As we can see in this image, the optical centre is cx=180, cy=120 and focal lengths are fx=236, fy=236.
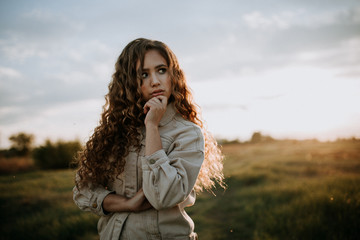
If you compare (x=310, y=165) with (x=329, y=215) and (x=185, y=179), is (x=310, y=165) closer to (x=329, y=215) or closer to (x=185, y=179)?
(x=329, y=215)

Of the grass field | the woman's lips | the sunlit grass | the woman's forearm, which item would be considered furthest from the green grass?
the woman's lips

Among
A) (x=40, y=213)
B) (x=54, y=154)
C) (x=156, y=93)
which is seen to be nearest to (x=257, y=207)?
(x=156, y=93)

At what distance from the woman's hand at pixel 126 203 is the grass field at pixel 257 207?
320 cm

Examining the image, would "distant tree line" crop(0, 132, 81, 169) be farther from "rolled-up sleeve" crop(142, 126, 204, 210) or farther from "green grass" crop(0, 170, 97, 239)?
"rolled-up sleeve" crop(142, 126, 204, 210)

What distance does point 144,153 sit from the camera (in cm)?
212

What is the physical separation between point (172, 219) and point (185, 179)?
0.41 metres

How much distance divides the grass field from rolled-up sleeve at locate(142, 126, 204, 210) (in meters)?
3.60

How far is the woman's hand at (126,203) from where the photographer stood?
1.95 m

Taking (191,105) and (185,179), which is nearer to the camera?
(185,179)

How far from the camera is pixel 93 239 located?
15.1 feet

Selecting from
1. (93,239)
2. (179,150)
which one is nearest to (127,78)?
(179,150)

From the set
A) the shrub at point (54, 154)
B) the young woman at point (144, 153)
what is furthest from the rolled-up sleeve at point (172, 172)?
the shrub at point (54, 154)

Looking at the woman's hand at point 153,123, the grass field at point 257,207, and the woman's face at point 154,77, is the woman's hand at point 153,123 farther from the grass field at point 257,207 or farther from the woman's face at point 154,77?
the grass field at point 257,207

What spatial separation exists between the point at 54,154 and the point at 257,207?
345 inches
